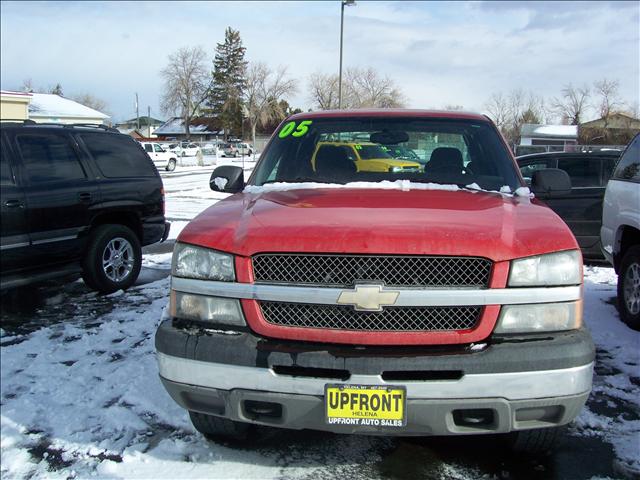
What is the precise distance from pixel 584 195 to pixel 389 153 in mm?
4877

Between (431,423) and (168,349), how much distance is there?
4.04ft

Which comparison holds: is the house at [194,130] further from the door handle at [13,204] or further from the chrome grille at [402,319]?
the chrome grille at [402,319]

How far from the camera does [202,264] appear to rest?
2.73 metres

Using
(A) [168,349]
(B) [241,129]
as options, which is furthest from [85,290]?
(B) [241,129]

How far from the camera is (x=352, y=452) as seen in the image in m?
3.14

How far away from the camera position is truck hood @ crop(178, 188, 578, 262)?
2.52 meters

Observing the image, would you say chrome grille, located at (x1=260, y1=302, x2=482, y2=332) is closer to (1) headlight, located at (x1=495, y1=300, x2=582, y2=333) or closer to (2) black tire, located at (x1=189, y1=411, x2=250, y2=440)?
(1) headlight, located at (x1=495, y1=300, x2=582, y2=333)

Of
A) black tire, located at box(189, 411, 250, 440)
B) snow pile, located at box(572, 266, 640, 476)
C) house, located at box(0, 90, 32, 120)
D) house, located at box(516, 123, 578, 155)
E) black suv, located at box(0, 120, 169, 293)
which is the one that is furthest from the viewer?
house, located at box(516, 123, 578, 155)

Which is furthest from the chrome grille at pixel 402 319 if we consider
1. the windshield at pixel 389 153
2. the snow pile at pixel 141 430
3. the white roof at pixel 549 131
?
the white roof at pixel 549 131

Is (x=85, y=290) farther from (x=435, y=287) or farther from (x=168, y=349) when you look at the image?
(x=435, y=287)

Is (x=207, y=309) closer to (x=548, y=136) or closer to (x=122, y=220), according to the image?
(x=122, y=220)

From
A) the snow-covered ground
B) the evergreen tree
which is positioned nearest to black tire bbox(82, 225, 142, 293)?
the snow-covered ground

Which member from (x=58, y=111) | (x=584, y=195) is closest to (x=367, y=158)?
(x=584, y=195)

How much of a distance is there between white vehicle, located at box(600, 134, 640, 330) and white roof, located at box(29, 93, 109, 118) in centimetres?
4278
